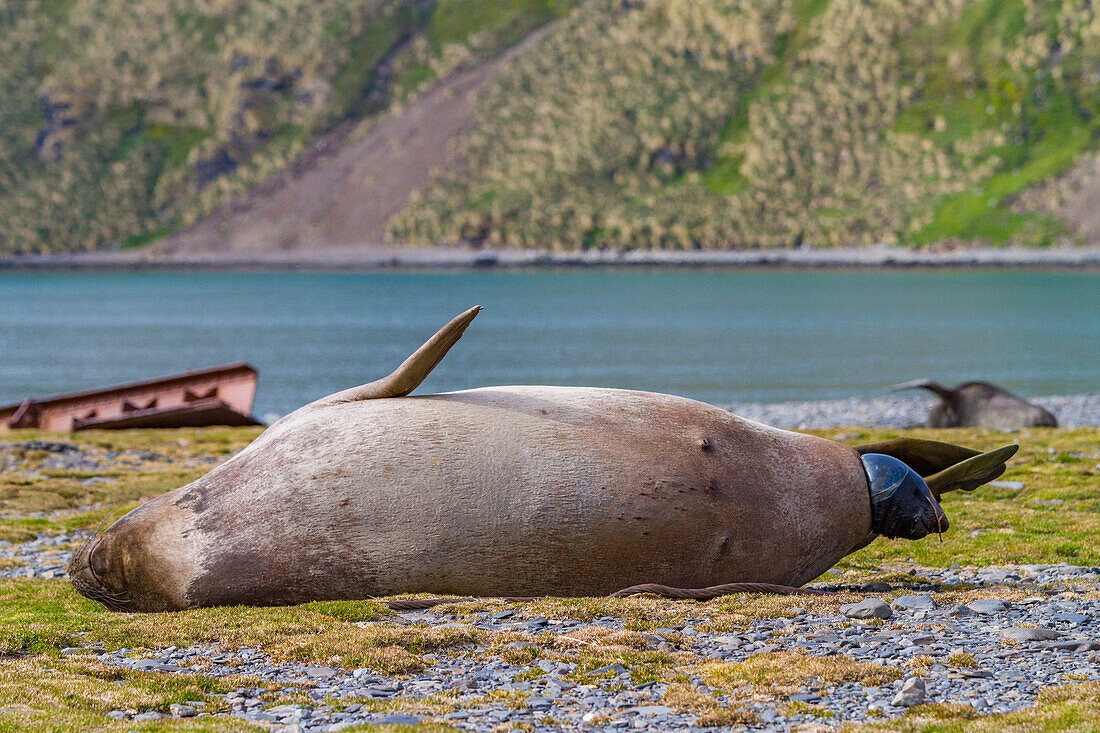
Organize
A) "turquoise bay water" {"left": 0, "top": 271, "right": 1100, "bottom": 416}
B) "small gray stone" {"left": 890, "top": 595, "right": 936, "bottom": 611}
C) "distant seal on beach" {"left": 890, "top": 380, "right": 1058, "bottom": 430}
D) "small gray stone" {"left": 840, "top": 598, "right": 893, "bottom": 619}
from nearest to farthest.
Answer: "small gray stone" {"left": 840, "top": 598, "right": 893, "bottom": 619} < "small gray stone" {"left": 890, "top": 595, "right": 936, "bottom": 611} < "distant seal on beach" {"left": 890, "top": 380, "right": 1058, "bottom": 430} < "turquoise bay water" {"left": 0, "top": 271, "right": 1100, "bottom": 416}

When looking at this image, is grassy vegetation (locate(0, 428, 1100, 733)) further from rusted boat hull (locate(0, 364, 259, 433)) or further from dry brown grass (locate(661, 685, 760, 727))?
rusted boat hull (locate(0, 364, 259, 433))

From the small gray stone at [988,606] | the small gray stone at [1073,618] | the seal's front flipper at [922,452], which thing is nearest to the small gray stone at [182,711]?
the small gray stone at [988,606]

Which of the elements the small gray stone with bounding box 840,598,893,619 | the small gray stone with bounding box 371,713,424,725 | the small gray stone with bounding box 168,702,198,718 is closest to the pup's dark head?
the small gray stone with bounding box 840,598,893,619

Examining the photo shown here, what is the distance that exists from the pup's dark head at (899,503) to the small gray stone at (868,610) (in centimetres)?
146

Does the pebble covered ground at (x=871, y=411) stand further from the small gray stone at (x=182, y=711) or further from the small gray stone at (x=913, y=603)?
the small gray stone at (x=182, y=711)

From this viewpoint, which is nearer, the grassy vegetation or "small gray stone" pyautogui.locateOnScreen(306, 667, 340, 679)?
the grassy vegetation

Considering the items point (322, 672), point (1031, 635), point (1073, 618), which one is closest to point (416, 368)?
point (322, 672)

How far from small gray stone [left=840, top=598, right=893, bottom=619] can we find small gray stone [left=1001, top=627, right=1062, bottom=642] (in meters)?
1.02

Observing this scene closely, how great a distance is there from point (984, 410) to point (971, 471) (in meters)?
21.0

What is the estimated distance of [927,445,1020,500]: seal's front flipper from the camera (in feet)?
34.2

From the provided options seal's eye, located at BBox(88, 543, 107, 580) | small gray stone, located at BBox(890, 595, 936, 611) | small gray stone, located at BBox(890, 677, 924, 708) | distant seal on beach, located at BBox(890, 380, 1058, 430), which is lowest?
distant seal on beach, located at BBox(890, 380, 1058, 430)

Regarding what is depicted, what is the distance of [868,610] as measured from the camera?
29.3 feet

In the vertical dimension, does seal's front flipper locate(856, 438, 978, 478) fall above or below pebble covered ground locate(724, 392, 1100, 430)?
above

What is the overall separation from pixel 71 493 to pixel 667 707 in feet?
41.8
